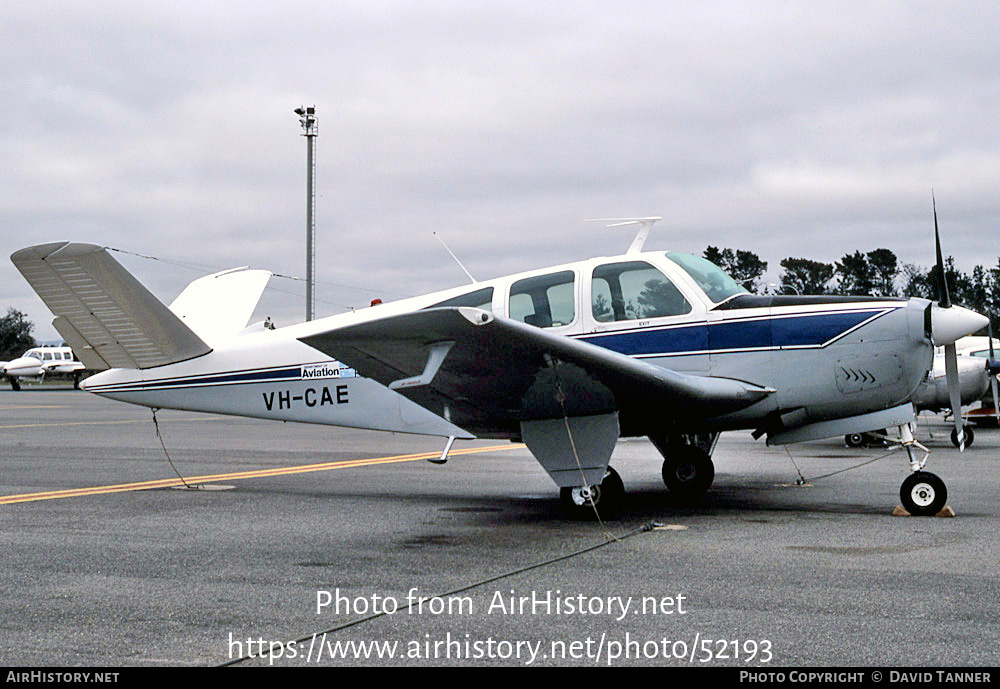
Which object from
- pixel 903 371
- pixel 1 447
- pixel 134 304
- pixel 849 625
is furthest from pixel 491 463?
pixel 849 625

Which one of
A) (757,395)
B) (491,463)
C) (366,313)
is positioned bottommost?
(491,463)

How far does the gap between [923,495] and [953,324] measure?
149 cm

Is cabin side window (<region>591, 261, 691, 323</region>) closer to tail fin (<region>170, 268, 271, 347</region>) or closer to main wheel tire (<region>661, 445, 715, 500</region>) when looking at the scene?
main wheel tire (<region>661, 445, 715, 500</region>)

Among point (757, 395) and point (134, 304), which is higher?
point (134, 304)

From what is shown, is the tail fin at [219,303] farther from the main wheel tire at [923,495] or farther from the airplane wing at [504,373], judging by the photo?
the main wheel tire at [923,495]

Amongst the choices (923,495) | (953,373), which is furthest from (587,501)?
(953,373)

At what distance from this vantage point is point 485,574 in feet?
19.2

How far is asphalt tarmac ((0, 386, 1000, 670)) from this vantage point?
4172 millimetres

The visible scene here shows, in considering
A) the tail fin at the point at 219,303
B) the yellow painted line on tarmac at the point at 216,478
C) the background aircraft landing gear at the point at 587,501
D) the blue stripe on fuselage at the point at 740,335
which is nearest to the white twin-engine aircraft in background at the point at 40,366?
the yellow painted line on tarmac at the point at 216,478

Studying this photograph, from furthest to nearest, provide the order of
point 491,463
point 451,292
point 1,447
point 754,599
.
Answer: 1. point 1,447
2. point 491,463
3. point 451,292
4. point 754,599

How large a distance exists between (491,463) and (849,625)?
9894mm

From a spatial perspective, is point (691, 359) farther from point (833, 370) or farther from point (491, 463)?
point (491, 463)


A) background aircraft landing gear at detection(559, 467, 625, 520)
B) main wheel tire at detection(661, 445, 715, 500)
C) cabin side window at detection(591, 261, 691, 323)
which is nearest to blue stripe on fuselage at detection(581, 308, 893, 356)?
cabin side window at detection(591, 261, 691, 323)

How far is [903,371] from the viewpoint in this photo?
806 centimetres
